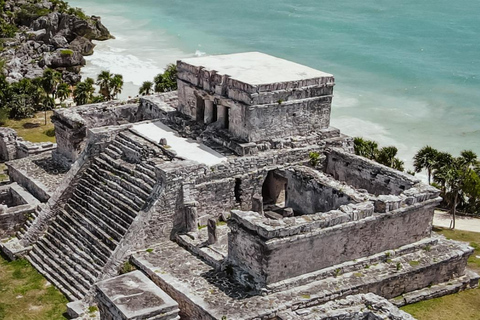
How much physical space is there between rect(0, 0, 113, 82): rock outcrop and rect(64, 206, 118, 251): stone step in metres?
26.6

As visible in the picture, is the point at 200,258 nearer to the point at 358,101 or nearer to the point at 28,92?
the point at 28,92

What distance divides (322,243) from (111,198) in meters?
8.00

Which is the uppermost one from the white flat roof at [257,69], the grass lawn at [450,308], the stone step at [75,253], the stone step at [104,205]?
the white flat roof at [257,69]

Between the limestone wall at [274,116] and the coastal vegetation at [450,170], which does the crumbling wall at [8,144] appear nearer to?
the limestone wall at [274,116]

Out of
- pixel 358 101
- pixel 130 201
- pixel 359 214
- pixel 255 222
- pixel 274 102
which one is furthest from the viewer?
pixel 358 101

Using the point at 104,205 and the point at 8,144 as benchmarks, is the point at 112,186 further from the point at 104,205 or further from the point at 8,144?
the point at 8,144

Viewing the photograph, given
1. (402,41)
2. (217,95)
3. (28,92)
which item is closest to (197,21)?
(402,41)

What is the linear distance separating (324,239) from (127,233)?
6.39 meters

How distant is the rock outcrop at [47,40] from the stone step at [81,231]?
2661 centimetres

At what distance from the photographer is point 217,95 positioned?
2477cm

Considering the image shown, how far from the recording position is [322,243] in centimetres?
1936

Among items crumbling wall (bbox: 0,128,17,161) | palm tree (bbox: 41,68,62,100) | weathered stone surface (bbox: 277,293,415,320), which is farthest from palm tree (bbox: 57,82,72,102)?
weathered stone surface (bbox: 277,293,415,320)

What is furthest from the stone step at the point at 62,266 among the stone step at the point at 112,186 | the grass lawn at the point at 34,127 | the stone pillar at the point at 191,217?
the grass lawn at the point at 34,127

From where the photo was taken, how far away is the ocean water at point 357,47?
52.6 metres
